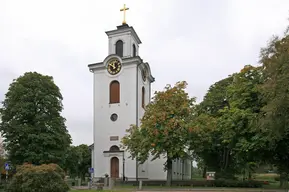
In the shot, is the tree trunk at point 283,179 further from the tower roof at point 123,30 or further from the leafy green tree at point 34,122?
the tower roof at point 123,30

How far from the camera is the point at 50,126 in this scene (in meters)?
36.1

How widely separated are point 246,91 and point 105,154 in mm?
21146

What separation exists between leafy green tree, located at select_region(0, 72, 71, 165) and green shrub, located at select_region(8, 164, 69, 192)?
52.2 ft

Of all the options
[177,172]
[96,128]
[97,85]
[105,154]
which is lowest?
[177,172]

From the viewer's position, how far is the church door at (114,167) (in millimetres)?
40844

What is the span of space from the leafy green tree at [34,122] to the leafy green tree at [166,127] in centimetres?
791

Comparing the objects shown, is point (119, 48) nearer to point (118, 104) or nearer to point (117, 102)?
point (117, 102)

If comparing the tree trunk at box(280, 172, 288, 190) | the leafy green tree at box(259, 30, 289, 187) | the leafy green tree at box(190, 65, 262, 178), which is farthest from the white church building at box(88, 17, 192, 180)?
the leafy green tree at box(259, 30, 289, 187)

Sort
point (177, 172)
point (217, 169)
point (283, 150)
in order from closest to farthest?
point (283, 150) → point (217, 169) → point (177, 172)

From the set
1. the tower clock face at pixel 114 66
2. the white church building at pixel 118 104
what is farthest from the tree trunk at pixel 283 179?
the tower clock face at pixel 114 66

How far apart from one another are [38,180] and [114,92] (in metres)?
26.5

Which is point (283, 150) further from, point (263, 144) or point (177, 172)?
point (177, 172)

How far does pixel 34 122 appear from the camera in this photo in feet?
118

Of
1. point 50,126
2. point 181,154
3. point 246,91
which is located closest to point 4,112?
point 50,126
